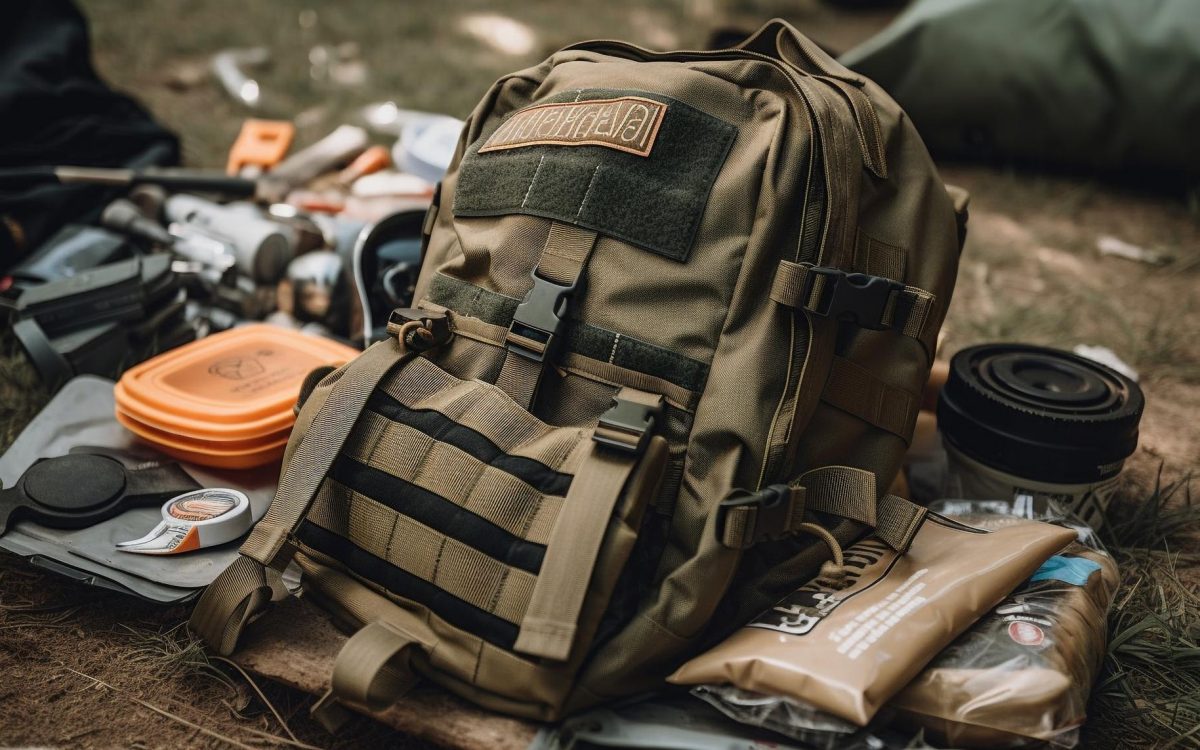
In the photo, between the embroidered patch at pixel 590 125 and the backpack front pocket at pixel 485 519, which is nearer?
the backpack front pocket at pixel 485 519

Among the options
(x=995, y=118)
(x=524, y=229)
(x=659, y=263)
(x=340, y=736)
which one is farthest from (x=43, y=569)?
(x=995, y=118)

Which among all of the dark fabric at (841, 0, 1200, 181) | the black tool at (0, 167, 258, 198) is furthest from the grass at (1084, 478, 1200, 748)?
the black tool at (0, 167, 258, 198)

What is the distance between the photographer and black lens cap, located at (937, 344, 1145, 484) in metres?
2.20

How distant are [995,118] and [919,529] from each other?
3.39 m

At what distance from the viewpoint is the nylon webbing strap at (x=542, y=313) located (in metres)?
2.00

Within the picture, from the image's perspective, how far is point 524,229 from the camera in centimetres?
214

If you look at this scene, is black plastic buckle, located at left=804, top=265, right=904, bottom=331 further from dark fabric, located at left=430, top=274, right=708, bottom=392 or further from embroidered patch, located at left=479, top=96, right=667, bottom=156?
embroidered patch, located at left=479, top=96, right=667, bottom=156

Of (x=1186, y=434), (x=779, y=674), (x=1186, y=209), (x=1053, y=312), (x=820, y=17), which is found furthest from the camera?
(x=820, y=17)

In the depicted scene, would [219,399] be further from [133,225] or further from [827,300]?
[827,300]

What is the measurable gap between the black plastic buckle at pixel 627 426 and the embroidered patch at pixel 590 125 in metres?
0.56

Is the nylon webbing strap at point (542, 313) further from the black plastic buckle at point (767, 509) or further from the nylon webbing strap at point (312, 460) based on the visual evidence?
the black plastic buckle at point (767, 509)

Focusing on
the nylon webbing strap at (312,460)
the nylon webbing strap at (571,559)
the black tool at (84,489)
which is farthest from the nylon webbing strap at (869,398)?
the black tool at (84,489)

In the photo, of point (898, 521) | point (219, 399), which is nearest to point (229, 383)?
point (219, 399)

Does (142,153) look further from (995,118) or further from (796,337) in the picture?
(995,118)
